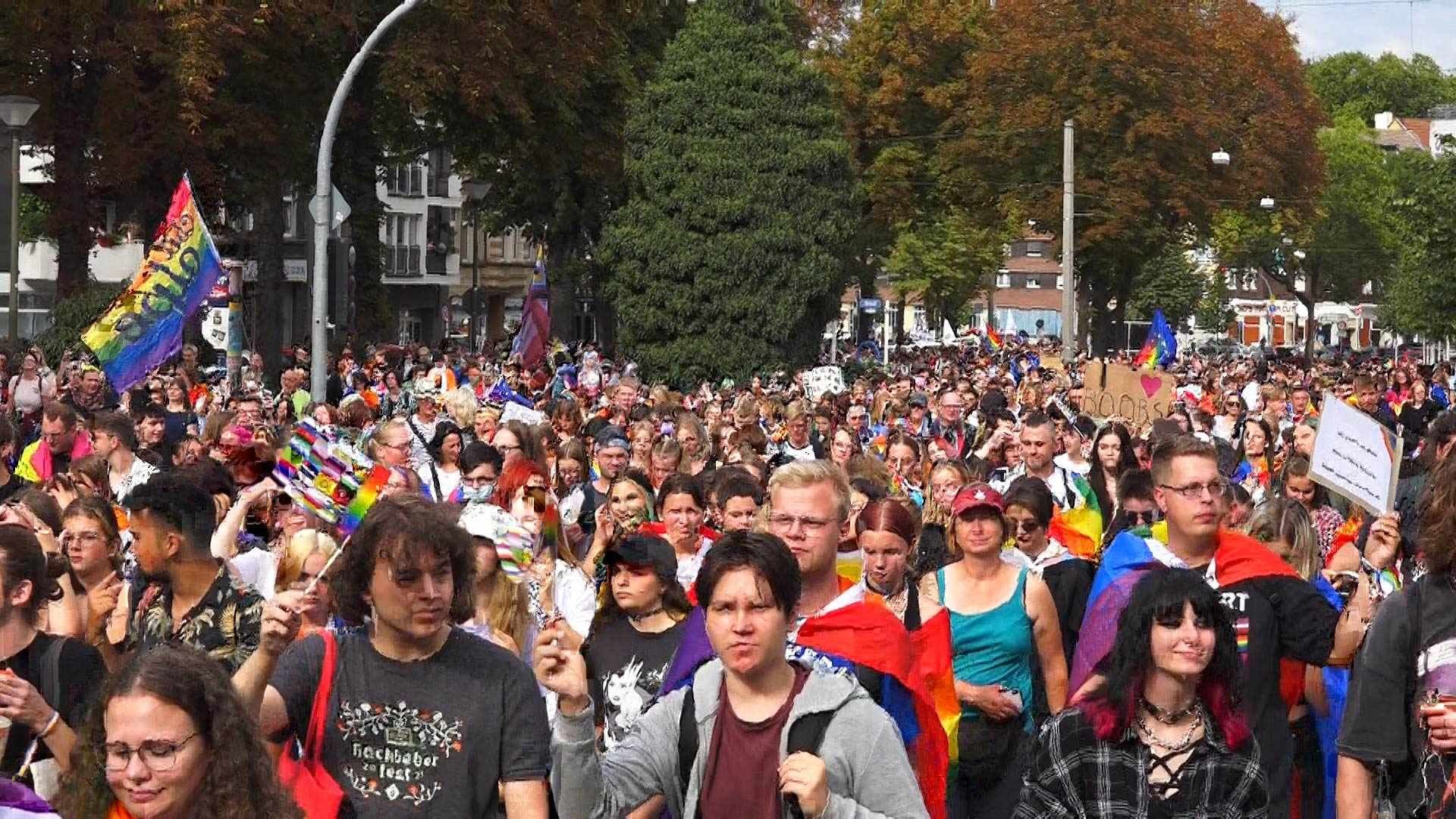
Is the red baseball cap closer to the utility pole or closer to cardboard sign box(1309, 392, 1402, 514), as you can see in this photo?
cardboard sign box(1309, 392, 1402, 514)

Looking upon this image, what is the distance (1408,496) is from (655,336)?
1136 inches

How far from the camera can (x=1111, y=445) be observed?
12.9m

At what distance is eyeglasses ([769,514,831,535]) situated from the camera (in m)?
6.33

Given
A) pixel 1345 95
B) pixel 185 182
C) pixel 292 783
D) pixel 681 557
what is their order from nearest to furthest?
1. pixel 292 783
2. pixel 681 557
3. pixel 185 182
4. pixel 1345 95

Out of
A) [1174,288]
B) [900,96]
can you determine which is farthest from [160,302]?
[1174,288]

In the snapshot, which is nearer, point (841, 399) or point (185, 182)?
point (185, 182)

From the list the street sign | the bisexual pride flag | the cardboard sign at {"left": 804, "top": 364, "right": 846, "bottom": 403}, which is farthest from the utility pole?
the bisexual pride flag

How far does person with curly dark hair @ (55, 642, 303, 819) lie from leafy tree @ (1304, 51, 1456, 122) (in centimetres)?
11673

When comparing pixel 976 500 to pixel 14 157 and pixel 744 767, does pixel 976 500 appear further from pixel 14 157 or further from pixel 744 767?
pixel 14 157

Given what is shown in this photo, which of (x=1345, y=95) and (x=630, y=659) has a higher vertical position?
(x=1345, y=95)

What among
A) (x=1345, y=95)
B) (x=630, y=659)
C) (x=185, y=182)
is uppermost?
(x=1345, y=95)

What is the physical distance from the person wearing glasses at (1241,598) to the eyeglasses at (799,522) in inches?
30.2

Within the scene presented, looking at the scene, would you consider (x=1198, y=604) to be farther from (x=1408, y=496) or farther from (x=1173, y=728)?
(x=1408, y=496)

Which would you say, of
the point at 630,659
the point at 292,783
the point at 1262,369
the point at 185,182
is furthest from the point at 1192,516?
the point at 1262,369
